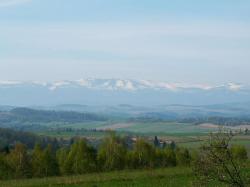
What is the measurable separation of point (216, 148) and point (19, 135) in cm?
9717

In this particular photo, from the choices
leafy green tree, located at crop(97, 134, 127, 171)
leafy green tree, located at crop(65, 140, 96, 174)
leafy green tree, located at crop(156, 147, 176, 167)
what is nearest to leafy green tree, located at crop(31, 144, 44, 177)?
leafy green tree, located at crop(65, 140, 96, 174)

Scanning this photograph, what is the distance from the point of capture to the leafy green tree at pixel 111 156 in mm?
46531

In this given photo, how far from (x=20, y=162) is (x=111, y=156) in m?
8.33

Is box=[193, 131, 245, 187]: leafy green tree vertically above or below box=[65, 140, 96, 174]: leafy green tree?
above

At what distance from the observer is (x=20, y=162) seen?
43469 mm

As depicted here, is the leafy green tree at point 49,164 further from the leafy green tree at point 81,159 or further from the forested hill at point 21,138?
the forested hill at point 21,138

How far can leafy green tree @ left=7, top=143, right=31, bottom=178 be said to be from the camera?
43.2 metres

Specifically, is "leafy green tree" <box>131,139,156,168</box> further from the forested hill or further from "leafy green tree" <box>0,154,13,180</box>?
the forested hill

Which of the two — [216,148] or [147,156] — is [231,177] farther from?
[147,156]

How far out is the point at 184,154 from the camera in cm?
5025

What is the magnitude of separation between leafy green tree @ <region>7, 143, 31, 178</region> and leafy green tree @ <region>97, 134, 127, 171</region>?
6.62 meters

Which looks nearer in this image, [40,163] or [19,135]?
[40,163]

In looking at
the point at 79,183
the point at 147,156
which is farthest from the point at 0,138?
the point at 79,183

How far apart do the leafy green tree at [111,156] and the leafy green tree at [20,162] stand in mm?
6619
